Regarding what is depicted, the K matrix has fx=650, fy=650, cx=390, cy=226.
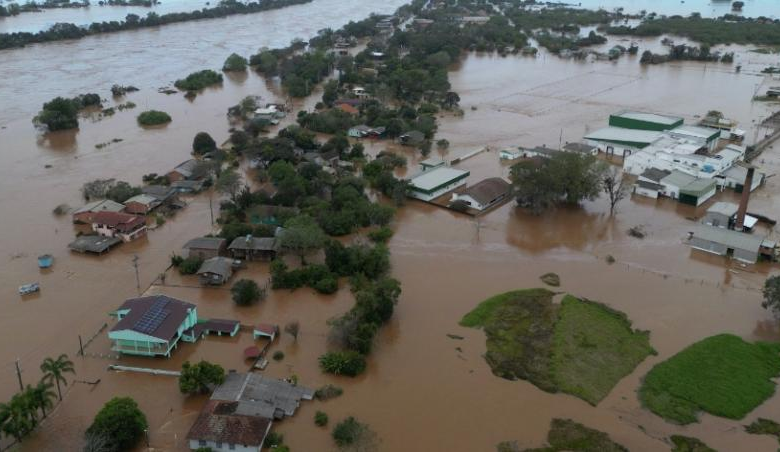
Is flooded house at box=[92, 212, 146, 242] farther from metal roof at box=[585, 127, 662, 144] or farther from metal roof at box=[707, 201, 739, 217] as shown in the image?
metal roof at box=[585, 127, 662, 144]

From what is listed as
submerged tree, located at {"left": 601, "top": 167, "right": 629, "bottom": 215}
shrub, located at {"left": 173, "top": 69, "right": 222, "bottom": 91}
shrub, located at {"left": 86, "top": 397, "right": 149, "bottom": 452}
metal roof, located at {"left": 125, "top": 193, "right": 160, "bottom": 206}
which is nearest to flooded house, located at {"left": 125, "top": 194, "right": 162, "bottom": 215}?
metal roof, located at {"left": 125, "top": 193, "right": 160, "bottom": 206}

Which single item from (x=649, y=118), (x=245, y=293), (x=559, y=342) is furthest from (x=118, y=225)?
(x=649, y=118)

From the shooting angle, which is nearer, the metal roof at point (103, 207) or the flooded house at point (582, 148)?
the metal roof at point (103, 207)

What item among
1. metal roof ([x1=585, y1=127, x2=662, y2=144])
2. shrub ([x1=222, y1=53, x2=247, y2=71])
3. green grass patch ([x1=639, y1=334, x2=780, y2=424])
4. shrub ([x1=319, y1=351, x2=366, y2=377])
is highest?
shrub ([x1=222, y1=53, x2=247, y2=71])

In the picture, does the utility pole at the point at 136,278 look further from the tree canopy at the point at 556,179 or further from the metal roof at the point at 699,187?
the metal roof at the point at 699,187

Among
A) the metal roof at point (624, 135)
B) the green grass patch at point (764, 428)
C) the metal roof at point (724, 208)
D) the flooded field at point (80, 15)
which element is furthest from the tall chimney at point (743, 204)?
the flooded field at point (80, 15)

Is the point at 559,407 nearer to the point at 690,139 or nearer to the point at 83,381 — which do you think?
the point at 83,381

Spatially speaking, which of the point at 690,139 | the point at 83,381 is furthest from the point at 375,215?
the point at 690,139

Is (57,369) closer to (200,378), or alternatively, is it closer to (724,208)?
(200,378)
